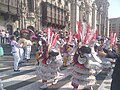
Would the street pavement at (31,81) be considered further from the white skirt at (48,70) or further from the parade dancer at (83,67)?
the parade dancer at (83,67)

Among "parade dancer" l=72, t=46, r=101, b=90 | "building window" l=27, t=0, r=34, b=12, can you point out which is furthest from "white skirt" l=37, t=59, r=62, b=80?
"building window" l=27, t=0, r=34, b=12

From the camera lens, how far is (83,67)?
7.84 meters

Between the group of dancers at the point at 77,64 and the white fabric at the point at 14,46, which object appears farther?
the white fabric at the point at 14,46

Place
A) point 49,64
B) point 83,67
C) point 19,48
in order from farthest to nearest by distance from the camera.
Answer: point 19,48, point 49,64, point 83,67

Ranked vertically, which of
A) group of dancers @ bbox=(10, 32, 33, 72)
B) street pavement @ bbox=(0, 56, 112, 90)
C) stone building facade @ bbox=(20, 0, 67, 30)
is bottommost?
street pavement @ bbox=(0, 56, 112, 90)

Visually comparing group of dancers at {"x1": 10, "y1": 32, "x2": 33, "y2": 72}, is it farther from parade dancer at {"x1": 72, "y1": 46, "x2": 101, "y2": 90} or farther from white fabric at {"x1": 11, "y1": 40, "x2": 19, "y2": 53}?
parade dancer at {"x1": 72, "y1": 46, "x2": 101, "y2": 90}

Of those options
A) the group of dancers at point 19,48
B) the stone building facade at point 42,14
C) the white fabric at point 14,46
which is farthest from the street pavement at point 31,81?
the stone building facade at point 42,14

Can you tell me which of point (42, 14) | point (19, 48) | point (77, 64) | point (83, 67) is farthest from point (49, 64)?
point (42, 14)

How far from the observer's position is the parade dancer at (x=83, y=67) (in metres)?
7.69

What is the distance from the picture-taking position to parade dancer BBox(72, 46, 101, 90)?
7.69 meters

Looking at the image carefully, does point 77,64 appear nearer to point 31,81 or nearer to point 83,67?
point 83,67

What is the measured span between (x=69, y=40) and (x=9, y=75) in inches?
146

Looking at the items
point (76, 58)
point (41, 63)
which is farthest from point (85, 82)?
point (41, 63)

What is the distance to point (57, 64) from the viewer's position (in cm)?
838
